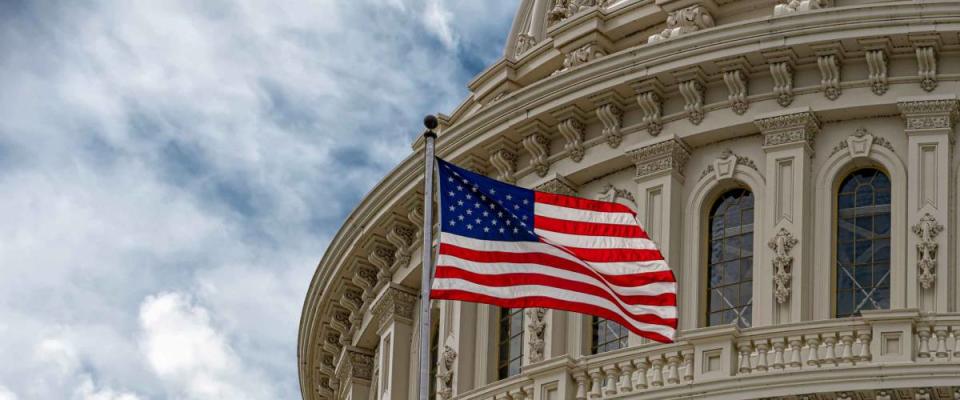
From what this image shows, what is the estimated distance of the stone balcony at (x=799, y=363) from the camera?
129 ft

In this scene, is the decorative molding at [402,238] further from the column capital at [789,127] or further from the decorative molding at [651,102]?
the column capital at [789,127]

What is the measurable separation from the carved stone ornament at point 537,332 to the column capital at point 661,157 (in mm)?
2849

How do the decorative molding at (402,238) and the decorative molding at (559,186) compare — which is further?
the decorative molding at (402,238)

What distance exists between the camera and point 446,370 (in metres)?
47.5

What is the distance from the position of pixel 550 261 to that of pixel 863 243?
835cm

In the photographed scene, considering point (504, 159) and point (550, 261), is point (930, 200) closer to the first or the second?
point (504, 159)

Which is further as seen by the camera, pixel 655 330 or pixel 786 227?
pixel 786 227

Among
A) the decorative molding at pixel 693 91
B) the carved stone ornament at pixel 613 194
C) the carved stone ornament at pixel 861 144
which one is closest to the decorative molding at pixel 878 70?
the carved stone ornament at pixel 861 144

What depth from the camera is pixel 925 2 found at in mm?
43531

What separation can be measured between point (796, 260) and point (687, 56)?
13.7 feet

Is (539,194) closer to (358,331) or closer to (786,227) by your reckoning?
(786,227)

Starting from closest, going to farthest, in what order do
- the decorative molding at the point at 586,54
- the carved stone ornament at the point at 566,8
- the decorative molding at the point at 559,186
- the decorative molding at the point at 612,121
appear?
the decorative molding at the point at 612,121 → the decorative molding at the point at 559,186 → the decorative molding at the point at 586,54 → the carved stone ornament at the point at 566,8

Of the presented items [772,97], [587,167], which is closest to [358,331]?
[587,167]

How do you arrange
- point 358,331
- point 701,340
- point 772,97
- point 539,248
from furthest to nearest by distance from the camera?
1. point 358,331
2. point 772,97
3. point 701,340
4. point 539,248
